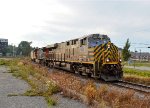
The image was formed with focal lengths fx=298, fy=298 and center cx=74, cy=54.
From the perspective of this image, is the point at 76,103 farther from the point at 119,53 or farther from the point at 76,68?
the point at 76,68

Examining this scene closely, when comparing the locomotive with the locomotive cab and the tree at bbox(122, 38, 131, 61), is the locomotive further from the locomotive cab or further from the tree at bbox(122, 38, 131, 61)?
the tree at bbox(122, 38, 131, 61)

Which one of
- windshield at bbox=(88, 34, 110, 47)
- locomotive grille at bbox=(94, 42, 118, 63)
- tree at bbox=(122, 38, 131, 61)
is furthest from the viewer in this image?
tree at bbox=(122, 38, 131, 61)

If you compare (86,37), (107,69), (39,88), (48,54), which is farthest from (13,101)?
(48,54)

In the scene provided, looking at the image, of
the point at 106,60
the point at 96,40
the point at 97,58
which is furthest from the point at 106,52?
the point at 96,40

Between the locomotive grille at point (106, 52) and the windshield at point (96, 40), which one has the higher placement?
the windshield at point (96, 40)

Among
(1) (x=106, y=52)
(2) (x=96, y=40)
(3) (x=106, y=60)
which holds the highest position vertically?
(2) (x=96, y=40)

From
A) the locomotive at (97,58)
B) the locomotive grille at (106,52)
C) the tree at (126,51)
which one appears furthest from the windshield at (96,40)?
the tree at (126,51)

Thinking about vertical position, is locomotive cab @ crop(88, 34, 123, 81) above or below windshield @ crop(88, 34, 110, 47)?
below

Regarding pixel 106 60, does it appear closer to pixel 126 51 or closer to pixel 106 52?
pixel 106 52

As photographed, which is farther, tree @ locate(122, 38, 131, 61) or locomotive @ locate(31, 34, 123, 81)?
tree @ locate(122, 38, 131, 61)

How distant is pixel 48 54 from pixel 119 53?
2095 cm

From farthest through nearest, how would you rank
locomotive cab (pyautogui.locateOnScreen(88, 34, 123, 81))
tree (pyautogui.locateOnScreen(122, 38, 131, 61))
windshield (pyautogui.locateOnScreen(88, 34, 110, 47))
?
tree (pyautogui.locateOnScreen(122, 38, 131, 61)) → windshield (pyautogui.locateOnScreen(88, 34, 110, 47)) → locomotive cab (pyautogui.locateOnScreen(88, 34, 123, 81))

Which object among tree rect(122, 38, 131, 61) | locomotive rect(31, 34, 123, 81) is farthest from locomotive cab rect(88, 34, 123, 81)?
tree rect(122, 38, 131, 61)

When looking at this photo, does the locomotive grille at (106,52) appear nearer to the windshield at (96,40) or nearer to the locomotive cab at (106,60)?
the locomotive cab at (106,60)
